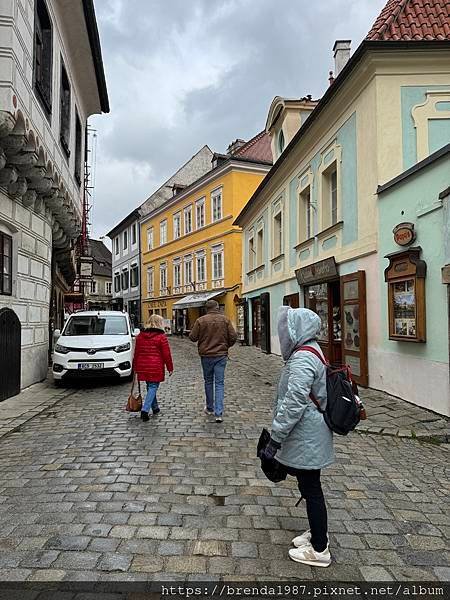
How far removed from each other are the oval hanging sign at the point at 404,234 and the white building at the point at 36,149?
6.21 metres

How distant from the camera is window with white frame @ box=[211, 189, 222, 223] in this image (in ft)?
96.3

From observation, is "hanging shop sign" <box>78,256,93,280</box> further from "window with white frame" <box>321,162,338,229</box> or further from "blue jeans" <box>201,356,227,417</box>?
"blue jeans" <box>201,356,227,417</box>

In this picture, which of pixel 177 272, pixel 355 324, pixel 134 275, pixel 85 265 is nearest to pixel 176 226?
pixel 177 272

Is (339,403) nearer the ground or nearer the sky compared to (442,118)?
nearer the ground

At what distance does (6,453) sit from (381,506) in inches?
163

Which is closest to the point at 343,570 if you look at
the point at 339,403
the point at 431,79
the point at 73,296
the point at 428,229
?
the point at 339,403

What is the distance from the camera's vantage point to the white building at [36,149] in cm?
711

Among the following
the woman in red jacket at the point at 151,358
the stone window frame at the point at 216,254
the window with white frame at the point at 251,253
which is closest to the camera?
the woman in red jacket at the point at 151,358

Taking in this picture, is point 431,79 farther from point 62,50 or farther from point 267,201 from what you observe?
point 267,201

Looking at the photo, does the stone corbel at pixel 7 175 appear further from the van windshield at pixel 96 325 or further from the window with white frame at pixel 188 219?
the window with white frame at pixel 188 219

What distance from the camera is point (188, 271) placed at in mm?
34344

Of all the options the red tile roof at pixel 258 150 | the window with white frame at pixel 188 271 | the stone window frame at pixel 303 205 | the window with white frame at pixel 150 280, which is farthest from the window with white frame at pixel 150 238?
the stone window frame at pixel 303 205

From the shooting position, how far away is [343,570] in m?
2.83

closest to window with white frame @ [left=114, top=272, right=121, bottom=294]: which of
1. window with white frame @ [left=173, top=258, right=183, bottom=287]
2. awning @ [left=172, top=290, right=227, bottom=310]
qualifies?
window with white frame @ [left=173, top=258, right=183, bottom=287]
